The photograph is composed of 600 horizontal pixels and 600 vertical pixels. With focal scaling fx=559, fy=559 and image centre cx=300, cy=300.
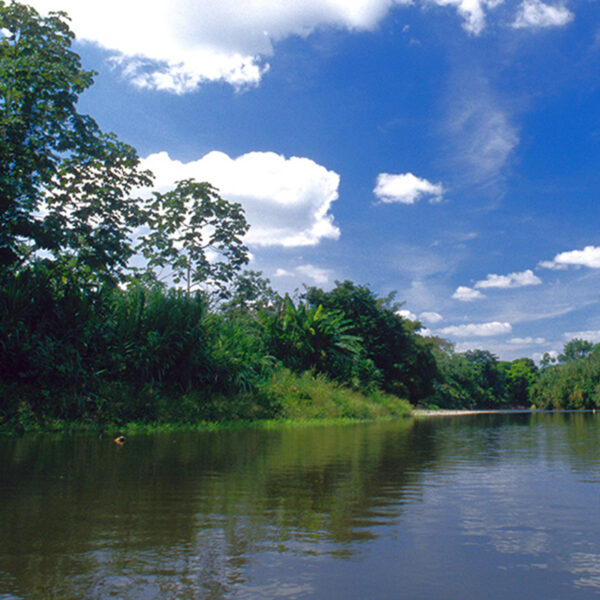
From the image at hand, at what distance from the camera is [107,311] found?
557 inches

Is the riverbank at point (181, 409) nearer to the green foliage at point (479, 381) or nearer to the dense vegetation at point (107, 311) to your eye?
the dense vegetation at point (107, 311)

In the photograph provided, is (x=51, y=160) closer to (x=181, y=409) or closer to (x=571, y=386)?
(x=181, y=409)

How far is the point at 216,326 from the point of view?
16.6 m

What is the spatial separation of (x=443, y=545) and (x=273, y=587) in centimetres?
110

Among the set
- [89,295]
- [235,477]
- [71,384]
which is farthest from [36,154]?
[235,477]

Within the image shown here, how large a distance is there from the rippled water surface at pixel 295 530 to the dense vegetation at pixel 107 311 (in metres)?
6.04

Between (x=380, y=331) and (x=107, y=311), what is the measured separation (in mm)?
21850

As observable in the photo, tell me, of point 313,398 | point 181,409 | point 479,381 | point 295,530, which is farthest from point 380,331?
point 479,381

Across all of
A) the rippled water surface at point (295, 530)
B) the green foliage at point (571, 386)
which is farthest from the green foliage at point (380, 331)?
the green foliage at point (571, 386)

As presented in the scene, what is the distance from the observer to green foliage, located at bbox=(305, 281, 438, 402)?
32.7 metres

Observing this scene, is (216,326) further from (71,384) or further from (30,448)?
(30,448)

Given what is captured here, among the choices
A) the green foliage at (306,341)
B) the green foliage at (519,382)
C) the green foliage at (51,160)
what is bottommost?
the green foliage at (519,382)

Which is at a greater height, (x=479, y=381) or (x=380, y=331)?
(x=380, y=331)

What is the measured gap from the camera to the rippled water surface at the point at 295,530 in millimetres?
2314
